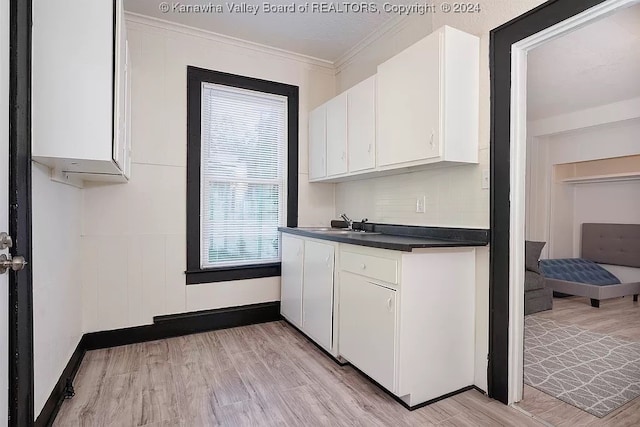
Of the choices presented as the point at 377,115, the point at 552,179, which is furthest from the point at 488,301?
the point at 552,179

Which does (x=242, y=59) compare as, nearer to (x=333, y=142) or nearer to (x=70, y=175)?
(x=333, y=142)

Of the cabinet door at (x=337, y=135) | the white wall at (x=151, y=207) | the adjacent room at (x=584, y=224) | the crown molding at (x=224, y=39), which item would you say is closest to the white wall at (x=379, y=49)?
the crown molding at (x=224, y=39)

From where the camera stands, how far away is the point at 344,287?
2.32 m

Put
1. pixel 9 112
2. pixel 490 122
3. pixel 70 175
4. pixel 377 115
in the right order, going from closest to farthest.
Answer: pixel 9 112 < pixel 490 122 < pixel 70 175 < pixel 377 115

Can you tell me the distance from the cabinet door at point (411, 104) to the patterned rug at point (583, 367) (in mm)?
1670

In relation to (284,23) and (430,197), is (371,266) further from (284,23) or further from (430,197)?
(284,23)

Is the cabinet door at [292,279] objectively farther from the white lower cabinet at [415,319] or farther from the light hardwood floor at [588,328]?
the light hardwood floor at [588,328]

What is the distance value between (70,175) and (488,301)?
2722 millimetres

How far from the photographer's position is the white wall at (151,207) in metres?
2.75

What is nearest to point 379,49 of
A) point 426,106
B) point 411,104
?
point 411,104

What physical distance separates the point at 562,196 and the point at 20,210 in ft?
20.7

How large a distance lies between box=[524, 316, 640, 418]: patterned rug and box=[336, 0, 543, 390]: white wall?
560mm

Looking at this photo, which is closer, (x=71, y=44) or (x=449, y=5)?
(x=71, y=44)

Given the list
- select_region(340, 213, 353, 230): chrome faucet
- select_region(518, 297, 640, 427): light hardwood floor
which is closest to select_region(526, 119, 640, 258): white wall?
select_region(518, 297, 640, 427): light hardwood floor
